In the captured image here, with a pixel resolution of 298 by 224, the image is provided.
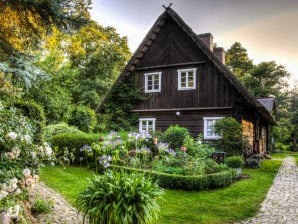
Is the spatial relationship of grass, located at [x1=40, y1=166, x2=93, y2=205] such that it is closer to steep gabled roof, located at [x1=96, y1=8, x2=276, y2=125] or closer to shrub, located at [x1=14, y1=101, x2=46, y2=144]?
shrub, located at [x1=14, y1=101, x2=46, y2=144]

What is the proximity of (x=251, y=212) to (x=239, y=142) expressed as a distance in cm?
720

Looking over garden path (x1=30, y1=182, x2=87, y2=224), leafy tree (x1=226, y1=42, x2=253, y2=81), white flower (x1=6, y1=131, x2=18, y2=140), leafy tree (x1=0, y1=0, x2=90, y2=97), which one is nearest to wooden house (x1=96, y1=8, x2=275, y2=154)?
leafy tree (x1=0, y1=0, x2=90, y2=97)

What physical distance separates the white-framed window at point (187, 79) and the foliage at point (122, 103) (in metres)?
2.83

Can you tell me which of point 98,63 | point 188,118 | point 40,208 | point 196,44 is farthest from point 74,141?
point 98,63

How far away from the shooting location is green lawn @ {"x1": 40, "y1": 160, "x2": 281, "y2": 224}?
17.8 ft

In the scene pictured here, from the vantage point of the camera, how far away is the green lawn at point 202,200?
5434 millimetres

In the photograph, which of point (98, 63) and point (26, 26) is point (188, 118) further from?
point (98, 63)

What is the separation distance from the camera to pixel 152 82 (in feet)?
53.9

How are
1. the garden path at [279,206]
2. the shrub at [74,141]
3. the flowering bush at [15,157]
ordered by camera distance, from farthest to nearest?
the shrub at [74,141], the garden path at [279,206], the flowering bush at [15,157]

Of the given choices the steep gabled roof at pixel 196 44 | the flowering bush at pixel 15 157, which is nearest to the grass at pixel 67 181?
the flowering bush at pixel 15 157

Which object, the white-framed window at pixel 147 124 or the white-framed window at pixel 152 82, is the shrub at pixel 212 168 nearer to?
the white-framed window at pixel 147 124

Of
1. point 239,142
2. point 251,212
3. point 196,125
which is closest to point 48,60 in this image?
point 196,125

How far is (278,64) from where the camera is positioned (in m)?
Answer: 44.6

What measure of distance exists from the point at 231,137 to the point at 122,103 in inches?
287
